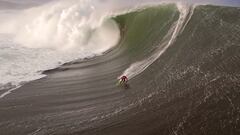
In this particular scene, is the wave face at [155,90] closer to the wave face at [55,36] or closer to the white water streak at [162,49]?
the white water streak at [162,49]

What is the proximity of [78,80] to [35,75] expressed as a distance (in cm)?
178

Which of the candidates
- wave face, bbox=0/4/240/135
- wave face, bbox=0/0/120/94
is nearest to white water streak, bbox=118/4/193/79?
wave face, bbox=0/4/240/135

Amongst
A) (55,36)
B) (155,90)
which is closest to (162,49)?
(155,90)

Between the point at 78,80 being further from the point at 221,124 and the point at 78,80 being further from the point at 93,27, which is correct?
the point at 93,27

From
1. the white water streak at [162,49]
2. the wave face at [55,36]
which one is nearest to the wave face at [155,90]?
the white water streak at [162,49]

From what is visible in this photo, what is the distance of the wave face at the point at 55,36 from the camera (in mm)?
15211

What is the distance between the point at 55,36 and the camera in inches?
827

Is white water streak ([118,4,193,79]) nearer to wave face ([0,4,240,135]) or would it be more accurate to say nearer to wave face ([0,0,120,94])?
wave face ([0,4,240,135])

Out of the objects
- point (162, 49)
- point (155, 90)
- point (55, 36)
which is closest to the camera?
point (155, 90)

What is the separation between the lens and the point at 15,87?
1131 cm

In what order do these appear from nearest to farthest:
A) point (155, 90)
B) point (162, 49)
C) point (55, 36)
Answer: point (155, 90) < point (162, 49) < point (55, 36)

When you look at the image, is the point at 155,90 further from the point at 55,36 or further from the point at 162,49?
the point at 55,36

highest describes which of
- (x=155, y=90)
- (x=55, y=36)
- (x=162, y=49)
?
(x=55, y=36)

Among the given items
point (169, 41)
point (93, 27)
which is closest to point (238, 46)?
point (169, 41)
